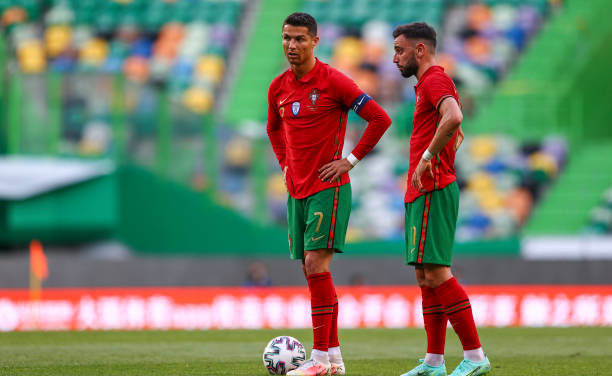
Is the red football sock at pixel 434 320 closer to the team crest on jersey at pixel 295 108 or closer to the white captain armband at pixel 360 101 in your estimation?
the white captain armband at pixel 360 101

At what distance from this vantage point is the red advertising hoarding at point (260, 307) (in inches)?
539

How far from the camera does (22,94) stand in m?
13.5

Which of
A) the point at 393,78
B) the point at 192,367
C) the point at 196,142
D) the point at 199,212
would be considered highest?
the point at 393,78

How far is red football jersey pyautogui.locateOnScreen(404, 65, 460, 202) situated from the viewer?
5422mm

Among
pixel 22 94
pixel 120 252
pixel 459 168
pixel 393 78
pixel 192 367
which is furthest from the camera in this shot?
pixel 393 78

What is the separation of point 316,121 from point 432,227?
3.23 feet

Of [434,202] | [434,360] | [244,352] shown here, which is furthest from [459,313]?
[244,352]

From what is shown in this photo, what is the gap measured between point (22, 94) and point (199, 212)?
10.1 feet

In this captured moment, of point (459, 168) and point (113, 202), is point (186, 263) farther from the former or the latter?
point (459, 168)

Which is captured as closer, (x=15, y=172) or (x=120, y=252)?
(x=15, y=172)

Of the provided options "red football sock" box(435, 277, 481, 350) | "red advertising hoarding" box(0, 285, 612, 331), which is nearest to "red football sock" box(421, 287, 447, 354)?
"red football sock" box(435, 277, 481, 350)

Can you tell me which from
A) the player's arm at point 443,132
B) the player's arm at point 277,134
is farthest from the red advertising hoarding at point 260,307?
the player's arm at point 443,132

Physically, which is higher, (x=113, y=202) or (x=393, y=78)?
(x=393, y=78)

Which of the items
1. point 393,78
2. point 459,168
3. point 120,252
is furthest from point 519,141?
point 120,252
